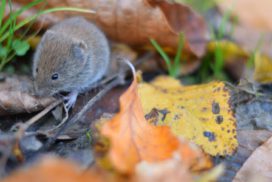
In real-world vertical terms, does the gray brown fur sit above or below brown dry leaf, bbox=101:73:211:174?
below

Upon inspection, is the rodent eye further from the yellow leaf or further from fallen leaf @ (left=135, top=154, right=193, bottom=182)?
the yellow leaf

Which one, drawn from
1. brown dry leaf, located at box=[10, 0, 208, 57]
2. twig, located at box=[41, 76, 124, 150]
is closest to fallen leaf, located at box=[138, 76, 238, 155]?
twig, located at box=[41, 76, 124, 150]

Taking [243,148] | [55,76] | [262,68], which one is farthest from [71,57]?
[262,68]

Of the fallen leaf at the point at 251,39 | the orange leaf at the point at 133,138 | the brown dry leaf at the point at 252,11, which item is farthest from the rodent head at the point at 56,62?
the brown dry leaf at the point at 252,11

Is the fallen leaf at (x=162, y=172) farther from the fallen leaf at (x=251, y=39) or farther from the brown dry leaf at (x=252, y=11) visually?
the brown dry leaf at (x=252, y=11)

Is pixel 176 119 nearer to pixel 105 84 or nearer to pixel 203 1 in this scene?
pixel 105 84

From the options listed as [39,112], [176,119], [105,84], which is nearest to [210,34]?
[105,84]
